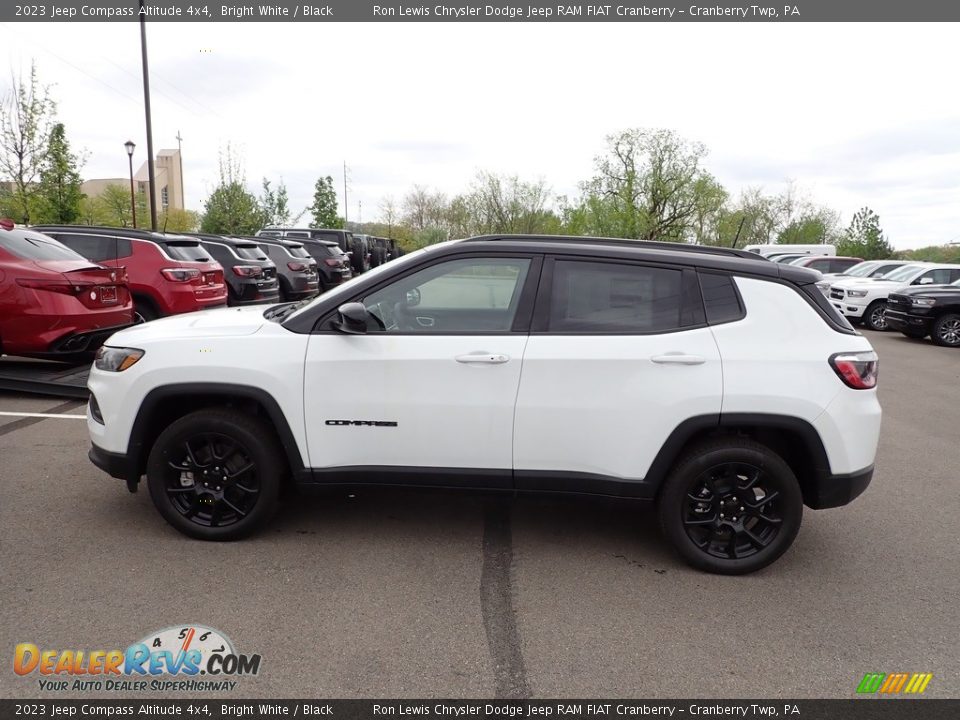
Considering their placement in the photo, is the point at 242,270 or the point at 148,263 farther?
the point at 242,270

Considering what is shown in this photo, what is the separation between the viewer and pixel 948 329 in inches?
572

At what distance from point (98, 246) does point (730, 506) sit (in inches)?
384

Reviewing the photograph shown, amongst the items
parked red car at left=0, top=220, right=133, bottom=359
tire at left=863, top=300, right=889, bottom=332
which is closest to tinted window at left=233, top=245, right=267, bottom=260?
parked red car at left=0, top=220, right=133, bottom=359

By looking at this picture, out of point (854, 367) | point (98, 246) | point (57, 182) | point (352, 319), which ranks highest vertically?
point (57, 182)

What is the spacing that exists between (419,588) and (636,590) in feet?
3.63

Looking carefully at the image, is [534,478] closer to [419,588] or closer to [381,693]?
[419,588]

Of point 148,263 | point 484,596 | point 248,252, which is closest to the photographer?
point 484,596

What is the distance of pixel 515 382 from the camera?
380cm

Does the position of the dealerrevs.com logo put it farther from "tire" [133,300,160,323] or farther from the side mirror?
"tire" [133,300,160,323]

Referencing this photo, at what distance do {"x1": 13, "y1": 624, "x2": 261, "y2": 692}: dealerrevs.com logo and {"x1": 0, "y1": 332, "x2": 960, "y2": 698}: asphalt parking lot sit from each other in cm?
6

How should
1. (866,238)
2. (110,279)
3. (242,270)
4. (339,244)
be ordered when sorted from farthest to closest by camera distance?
(866,238), (339,244), (242,270), (110,279)

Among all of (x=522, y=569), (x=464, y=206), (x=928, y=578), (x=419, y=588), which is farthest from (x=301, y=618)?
(x=464, y=206)

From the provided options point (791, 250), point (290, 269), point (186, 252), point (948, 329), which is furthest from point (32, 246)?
point (791, 250)

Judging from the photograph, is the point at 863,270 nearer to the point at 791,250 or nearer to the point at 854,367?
the point at 791,250
